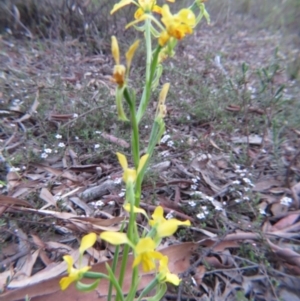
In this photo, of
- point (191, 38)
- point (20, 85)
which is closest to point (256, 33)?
point (191, 38)

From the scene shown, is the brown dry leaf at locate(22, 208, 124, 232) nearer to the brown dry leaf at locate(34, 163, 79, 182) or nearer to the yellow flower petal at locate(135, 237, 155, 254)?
the brown dry leaf at locate(34, 163, 79, 182)

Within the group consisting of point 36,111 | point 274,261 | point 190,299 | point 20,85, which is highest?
point 20,85

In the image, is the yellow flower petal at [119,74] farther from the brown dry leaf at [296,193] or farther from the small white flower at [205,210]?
the brown dry leaf at [296,193]

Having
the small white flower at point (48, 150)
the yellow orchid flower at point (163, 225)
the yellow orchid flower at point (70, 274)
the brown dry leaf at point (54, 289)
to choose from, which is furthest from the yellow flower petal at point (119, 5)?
the small white flower at point (48, 150)

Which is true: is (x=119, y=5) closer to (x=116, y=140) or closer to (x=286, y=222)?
(x=286, y=222)

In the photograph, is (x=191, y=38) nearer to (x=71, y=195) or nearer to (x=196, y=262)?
(x=71, y=195)

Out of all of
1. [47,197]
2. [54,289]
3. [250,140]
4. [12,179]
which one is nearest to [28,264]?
[54,289]

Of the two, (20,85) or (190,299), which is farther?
(20,85)
